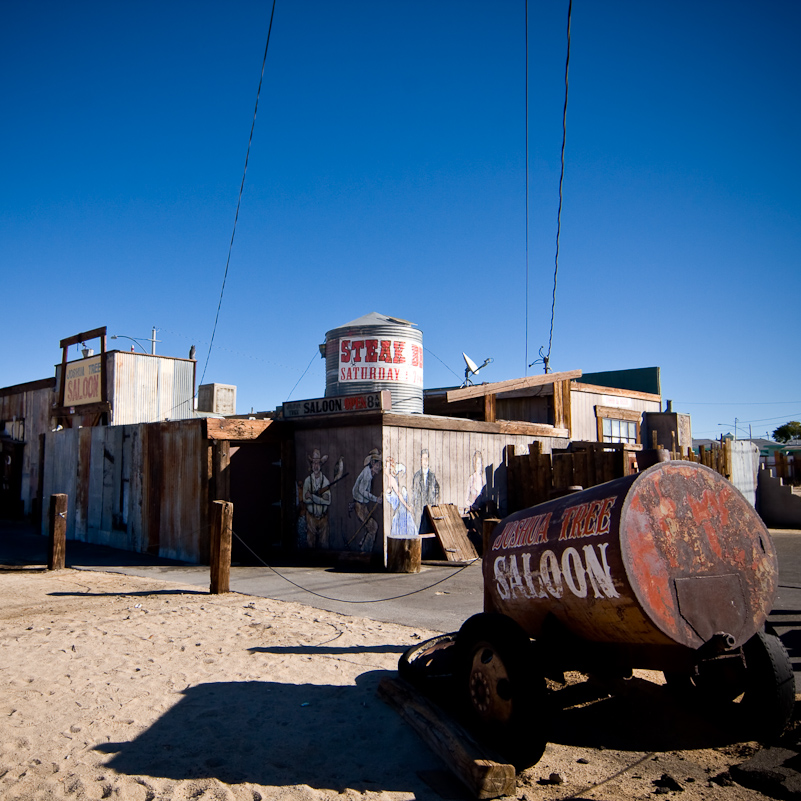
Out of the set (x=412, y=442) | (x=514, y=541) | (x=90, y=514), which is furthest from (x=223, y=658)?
(x=90, y=514)

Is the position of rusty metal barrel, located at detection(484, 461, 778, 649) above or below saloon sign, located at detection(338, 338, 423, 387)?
below

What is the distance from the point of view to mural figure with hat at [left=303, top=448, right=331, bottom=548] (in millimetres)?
12766

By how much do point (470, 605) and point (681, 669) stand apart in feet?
16.2

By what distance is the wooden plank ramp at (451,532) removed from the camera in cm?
1284

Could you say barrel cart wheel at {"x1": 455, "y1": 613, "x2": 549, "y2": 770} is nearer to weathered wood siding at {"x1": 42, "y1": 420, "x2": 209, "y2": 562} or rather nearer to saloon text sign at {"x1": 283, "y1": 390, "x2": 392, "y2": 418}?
saloon text sign at {"x1": 283, "y1": 390, "x2": 392, "y2": 418}

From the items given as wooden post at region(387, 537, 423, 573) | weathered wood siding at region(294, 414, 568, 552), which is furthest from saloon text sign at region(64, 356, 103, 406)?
wooden post at region(387, 537, 423, 573)

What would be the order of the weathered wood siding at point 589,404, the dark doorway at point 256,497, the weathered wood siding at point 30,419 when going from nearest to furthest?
the dark doorway at point 256,497, the weathered wood siding at point 589,404, the weathered wood siding at point 30,419

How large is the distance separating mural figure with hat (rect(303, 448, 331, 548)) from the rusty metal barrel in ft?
27.9

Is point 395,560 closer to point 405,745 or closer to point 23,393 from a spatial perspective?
point 405,745

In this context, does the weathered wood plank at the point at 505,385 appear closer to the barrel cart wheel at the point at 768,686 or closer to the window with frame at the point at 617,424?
the window with frame at the point at 617,424

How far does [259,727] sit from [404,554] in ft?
22.0

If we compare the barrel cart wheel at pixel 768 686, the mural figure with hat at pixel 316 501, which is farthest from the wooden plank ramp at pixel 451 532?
the barrel cart wheel at pixel 768 686

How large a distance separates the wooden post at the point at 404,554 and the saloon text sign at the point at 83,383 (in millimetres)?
14063

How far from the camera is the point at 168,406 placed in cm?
2398
